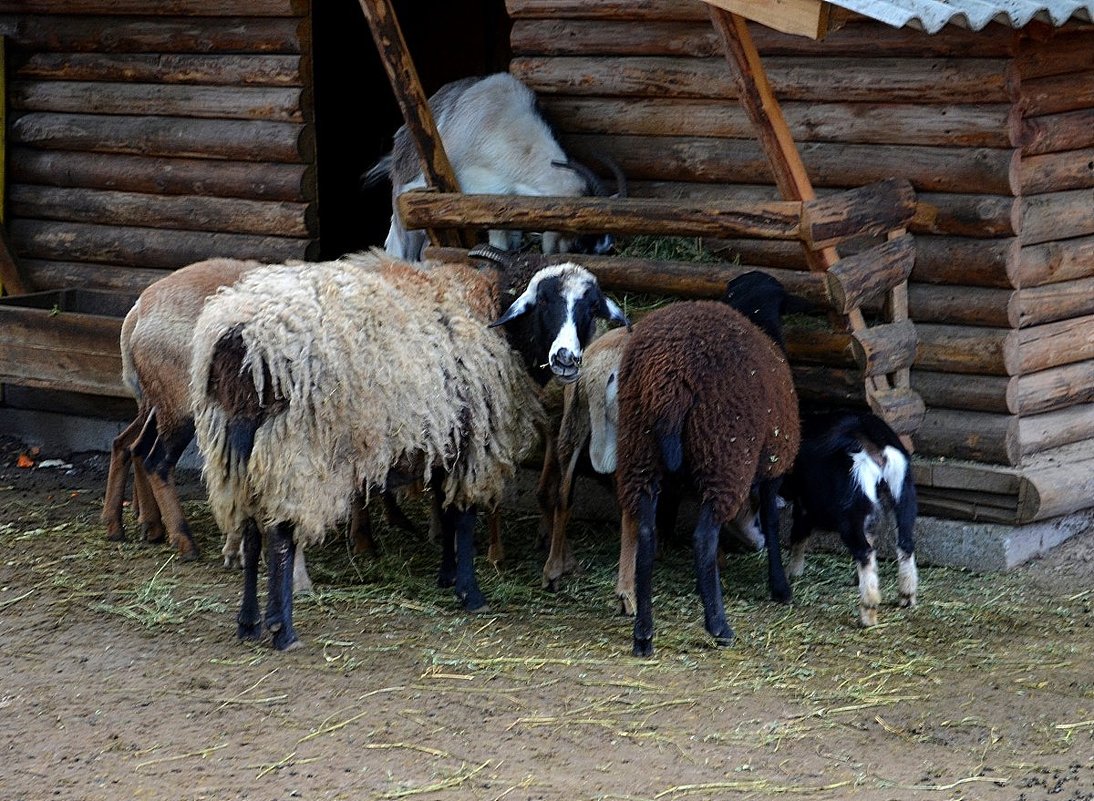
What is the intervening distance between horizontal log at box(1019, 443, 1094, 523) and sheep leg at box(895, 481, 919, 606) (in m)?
0.91

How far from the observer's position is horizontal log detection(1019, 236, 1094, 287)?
7.34 meters

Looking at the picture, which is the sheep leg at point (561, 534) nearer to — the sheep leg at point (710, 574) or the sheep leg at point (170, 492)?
the sheep leg at point (710, 574)

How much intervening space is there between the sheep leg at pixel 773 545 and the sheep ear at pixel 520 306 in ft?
4.68

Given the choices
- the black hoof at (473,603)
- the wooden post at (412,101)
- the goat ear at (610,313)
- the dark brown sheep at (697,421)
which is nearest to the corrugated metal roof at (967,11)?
the dark brown sheep at (697,421)

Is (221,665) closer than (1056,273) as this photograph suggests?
Yes

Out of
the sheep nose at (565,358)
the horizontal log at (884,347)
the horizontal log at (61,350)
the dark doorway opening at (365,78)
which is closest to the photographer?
the sheep nose at (565,358)

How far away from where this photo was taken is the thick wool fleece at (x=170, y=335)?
731 cm

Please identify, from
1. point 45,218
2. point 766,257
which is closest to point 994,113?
point 766,257

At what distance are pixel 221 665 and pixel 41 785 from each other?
48.3 inches

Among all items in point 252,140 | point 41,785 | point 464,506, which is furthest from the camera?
point 252,140

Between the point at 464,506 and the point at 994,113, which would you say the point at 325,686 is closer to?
the point at 464,506

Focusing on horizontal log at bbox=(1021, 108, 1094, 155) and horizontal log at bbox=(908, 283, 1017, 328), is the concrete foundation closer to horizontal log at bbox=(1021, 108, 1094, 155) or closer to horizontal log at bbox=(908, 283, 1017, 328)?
horizontal log at bbox=(908, 283, 1017, 328)

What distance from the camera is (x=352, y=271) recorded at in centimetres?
648

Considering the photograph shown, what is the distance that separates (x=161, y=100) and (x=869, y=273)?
17.8 ft
